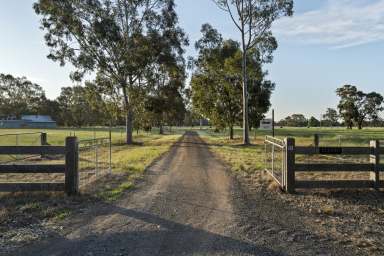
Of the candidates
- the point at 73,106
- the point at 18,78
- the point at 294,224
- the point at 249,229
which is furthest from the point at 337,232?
the point at 18,78

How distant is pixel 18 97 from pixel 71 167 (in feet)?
420

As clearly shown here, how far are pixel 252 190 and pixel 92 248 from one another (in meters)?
5.32

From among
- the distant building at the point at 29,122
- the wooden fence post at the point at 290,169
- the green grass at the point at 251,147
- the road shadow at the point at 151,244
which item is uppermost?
the distant building at the point at 29,122

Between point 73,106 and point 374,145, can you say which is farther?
point 73,106

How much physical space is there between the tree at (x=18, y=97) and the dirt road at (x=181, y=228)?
126017 mm

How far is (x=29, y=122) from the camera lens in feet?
385

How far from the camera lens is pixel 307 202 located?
7695 millimetres

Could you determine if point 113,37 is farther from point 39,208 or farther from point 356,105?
point 356,105

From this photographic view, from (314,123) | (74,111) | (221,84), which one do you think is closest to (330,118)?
(314,123)

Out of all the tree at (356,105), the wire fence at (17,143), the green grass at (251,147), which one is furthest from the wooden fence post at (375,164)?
the tree at (356,105)

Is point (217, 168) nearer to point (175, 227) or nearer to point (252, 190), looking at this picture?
point (252, 190)

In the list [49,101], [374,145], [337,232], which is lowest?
[337,232]

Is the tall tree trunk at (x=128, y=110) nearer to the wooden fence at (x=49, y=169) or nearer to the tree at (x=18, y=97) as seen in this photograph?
the wooden fence at (x=49, y=169)

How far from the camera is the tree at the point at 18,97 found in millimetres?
117812
